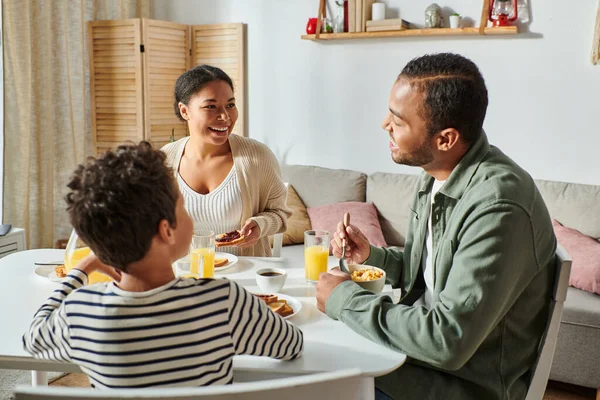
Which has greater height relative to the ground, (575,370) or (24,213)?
(24,213)

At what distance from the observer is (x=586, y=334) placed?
262 centimetres

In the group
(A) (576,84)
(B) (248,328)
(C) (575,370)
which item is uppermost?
(A) (576,84)

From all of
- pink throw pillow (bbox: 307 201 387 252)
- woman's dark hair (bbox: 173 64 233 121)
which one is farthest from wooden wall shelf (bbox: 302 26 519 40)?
woman's dark hair (bbox: 173 64 233 121)

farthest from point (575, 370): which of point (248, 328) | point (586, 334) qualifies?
point (248, 328)

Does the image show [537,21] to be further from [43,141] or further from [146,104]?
[43,141]

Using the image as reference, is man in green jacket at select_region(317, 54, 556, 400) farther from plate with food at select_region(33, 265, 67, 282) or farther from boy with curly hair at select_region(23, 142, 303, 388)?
plate with food at select_region(33, 265, 67, 282)

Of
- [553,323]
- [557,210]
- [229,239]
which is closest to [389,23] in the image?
[557,210]

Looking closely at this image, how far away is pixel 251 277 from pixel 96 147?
Answer: 8.62ft

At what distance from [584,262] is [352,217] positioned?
119 centimetres

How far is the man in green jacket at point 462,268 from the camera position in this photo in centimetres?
120

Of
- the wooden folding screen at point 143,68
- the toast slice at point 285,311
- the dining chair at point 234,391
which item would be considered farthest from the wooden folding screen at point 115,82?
the dining chair at point 234,391

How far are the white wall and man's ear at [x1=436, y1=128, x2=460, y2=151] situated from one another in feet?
7.19

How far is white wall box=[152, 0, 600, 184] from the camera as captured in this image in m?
3.30

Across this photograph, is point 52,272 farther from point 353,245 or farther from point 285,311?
point 353,245
